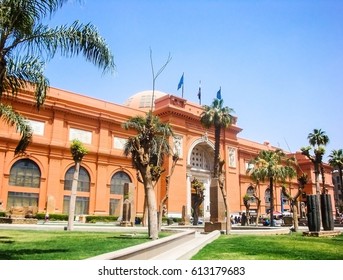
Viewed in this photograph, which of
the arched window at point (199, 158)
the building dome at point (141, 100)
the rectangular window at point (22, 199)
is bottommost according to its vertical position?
the rectangular window at point (22, 199)

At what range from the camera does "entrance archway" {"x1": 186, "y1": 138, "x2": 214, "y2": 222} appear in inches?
1731

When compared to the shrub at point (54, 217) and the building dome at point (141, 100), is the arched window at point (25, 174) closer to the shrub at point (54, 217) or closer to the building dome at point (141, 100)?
the shrub at point (54, 217)

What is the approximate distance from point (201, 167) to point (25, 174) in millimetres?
23733

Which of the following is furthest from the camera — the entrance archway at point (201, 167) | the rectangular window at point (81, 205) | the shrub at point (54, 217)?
the entrance archway at point (201, 167)

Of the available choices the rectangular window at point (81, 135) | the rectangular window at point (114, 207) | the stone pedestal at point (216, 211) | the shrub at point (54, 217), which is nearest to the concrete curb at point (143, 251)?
the stone pedestal at point (216, 211)

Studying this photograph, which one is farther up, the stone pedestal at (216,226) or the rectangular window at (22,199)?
the rectangular window at (22,199)

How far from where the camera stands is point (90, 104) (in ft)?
130

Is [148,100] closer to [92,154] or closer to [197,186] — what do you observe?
[92,154]

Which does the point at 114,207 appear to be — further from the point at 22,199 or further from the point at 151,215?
the point at 151,215

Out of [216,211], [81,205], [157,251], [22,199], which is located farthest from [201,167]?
[157,251]

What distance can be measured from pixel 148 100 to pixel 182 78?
34.3 feet

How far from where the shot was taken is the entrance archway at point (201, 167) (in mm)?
43969

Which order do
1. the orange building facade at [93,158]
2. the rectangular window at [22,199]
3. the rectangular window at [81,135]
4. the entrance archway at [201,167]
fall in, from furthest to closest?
the entrance archway at [201,167] < the rectangular window at [81,135] < the orange building facade at [93,158] < the rectangular window at [22,199]

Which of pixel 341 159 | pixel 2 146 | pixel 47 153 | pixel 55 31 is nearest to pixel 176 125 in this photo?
pixel 47 153
